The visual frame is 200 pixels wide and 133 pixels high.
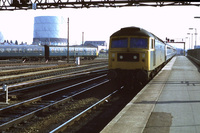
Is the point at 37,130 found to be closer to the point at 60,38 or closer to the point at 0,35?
the point at 60,38

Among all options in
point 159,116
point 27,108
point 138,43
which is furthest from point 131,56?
point 159,116

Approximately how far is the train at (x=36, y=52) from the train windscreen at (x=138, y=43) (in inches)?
1415

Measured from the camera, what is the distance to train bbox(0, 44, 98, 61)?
46562 mm

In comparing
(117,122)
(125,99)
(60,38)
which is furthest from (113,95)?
(60,38)

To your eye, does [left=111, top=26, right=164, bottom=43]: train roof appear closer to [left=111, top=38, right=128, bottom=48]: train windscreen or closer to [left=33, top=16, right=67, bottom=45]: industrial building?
[left=111, top=38, right=128, bottom=48]: train windscreen

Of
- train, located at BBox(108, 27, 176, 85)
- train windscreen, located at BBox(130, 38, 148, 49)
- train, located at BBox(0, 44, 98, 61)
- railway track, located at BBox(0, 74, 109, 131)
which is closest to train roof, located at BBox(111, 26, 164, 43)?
train, located at BBox(108, 27, 176, 85)

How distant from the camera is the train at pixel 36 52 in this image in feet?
153

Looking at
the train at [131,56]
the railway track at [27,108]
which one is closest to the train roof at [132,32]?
the train at [131,56]

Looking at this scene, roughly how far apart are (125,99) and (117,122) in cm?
580

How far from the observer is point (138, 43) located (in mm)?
14797

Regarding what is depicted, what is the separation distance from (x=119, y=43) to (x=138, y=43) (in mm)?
1128

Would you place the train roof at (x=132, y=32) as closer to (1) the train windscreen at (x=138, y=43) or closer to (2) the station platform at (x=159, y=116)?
(1) the train windscreen at (x=138, y=43)

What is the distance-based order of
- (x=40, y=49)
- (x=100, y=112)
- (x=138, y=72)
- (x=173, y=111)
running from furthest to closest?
(x=40, y=49) → (x=138, y=72) → (x=100, y=112) → (x=173, y=111)

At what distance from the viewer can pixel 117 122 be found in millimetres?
7547
